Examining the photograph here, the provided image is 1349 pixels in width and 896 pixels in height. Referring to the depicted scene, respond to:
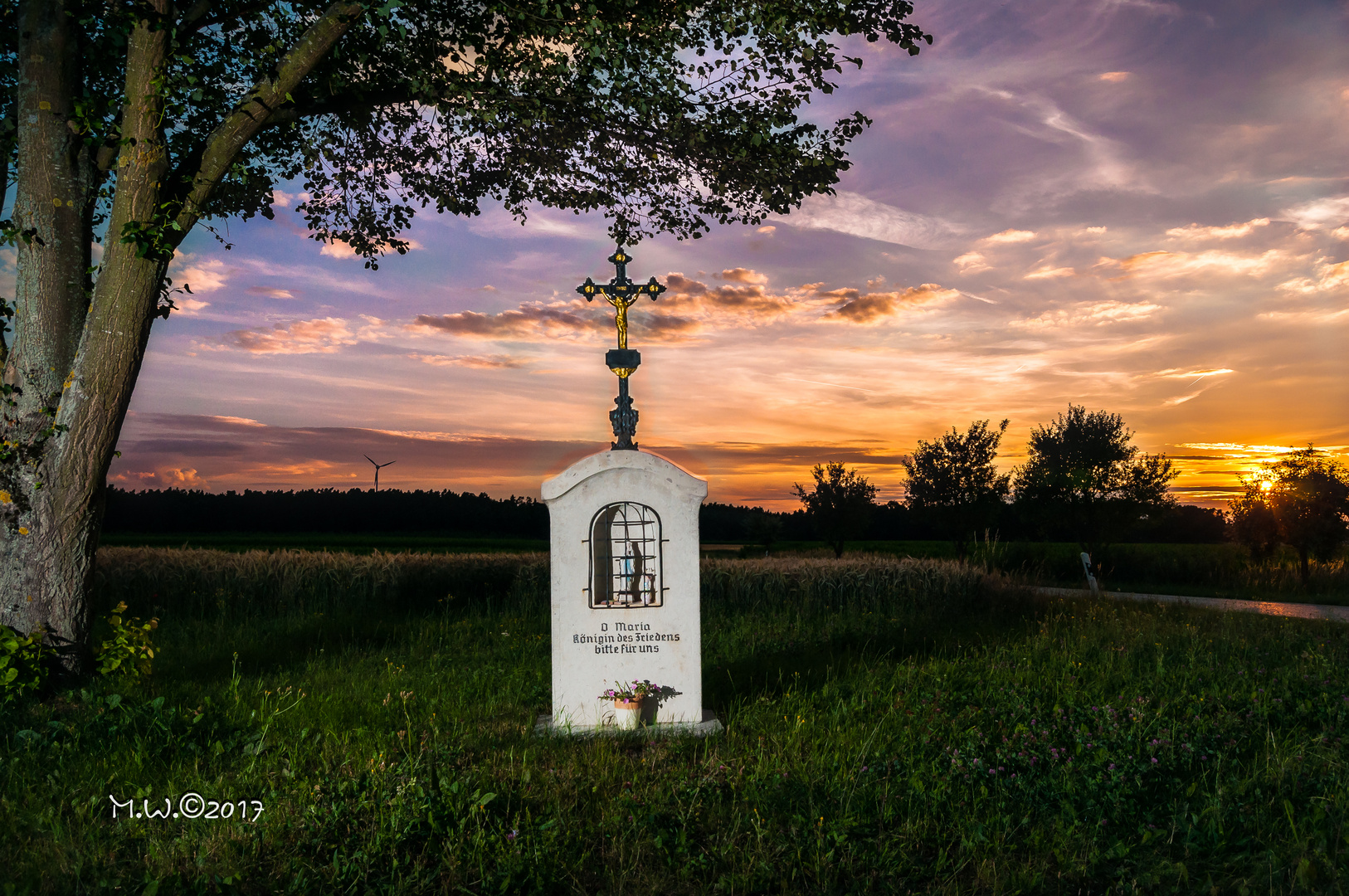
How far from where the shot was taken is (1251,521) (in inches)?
980

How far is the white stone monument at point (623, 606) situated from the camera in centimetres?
687

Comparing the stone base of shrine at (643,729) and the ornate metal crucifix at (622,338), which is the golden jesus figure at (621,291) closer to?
the ornate metal crucifix at (622,338)

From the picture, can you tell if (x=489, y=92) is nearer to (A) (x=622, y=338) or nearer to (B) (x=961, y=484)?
(A) (x=622, y=338)

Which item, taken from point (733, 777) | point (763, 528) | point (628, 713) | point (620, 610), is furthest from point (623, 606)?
point (763, 528)

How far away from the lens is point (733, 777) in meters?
5.38

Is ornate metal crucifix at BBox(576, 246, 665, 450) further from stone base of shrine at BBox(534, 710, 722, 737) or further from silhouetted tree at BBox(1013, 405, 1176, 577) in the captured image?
silhouetted tree at BBox(1013, 405, 1176, 577)

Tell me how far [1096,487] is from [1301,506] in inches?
294

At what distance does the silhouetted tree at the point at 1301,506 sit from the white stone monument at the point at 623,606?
78.7 feet

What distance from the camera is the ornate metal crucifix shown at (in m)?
7.52

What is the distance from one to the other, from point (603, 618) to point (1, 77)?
407 inches

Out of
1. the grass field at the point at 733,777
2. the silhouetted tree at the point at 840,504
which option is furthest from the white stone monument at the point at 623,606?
the silhouetted tree at the point at 840,504

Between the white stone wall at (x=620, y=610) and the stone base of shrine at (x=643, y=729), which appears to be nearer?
the stone base of shrine at (x=643, y=729)

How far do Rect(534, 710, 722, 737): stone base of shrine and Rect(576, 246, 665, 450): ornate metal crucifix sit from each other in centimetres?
242

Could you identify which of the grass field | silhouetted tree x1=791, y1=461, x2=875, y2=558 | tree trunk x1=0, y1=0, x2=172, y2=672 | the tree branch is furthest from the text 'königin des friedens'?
silhouetted tree x1=791, y1=461, x2=875, y2=558
